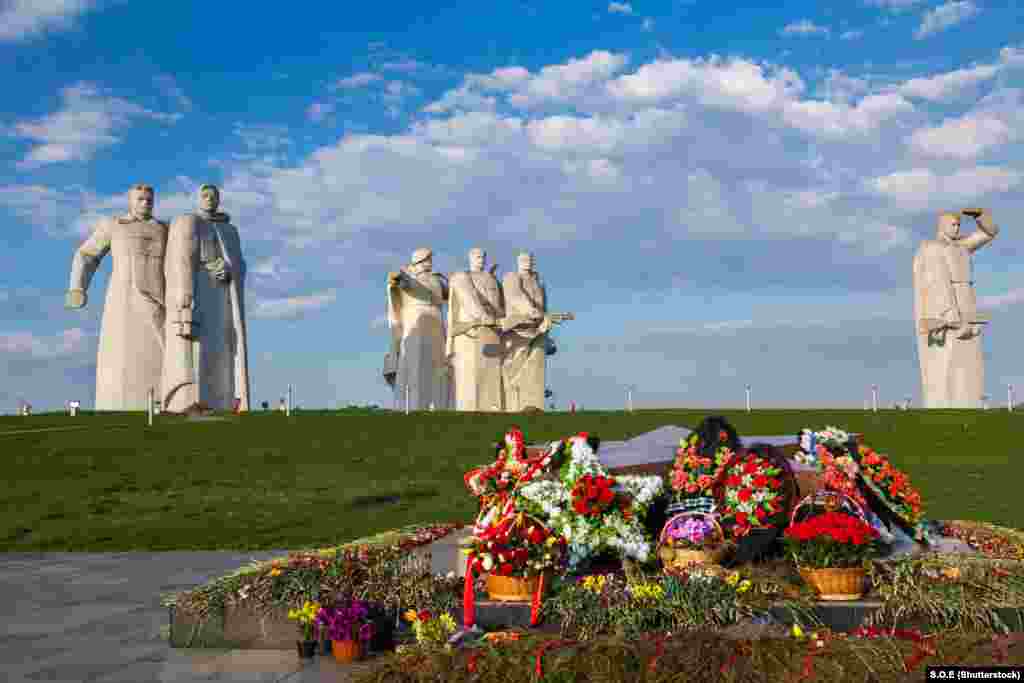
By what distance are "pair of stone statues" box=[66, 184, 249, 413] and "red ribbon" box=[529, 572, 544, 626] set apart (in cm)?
2525

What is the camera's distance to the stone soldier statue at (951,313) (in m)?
33.1

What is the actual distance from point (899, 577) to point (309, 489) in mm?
12814

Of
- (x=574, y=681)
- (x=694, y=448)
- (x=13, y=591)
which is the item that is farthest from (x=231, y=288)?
(x=574, y=681)

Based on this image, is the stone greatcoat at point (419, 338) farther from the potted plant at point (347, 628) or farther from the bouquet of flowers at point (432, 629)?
the bouquet of flowers at point (432, 629)

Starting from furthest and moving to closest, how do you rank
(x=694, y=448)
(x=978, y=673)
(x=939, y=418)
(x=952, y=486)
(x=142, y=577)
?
1. (x=939, y=418)
2. (x=952, y=486)
3. (x=142, y=577)
4. (x=694, y=448)
5. (x=978, y=673)

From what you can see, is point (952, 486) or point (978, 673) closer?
point (978, 673)

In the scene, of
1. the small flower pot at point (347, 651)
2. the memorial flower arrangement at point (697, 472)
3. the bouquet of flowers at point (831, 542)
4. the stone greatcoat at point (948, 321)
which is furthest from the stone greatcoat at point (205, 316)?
the bouquet of flowers at point (831, 542)

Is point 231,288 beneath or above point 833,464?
above

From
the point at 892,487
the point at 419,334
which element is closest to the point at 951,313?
the point at 419,334

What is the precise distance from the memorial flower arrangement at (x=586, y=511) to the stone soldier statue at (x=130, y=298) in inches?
1021

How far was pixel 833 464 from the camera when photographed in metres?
8.37

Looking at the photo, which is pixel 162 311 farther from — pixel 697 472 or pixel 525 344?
pixel 697 472

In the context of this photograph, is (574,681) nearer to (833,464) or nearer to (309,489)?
(833,464)

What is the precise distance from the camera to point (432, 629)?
6.05m
